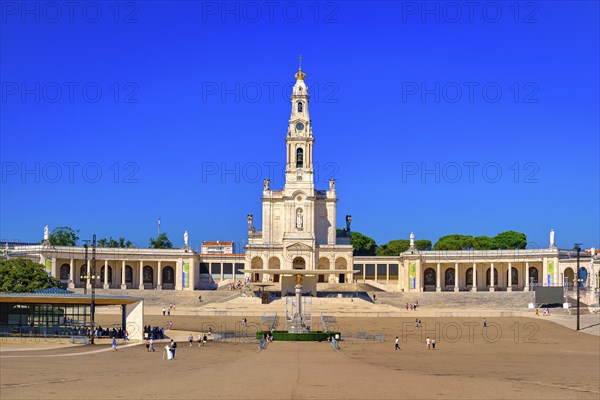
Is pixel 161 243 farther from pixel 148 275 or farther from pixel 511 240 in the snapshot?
pixel 511 240

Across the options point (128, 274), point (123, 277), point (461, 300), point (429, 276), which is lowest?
point (461, 300)

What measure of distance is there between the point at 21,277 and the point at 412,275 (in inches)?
2100

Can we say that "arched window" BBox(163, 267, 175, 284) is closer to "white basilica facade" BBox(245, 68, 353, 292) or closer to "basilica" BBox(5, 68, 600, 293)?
"basilica" BBox(5, 68, 600, 293)

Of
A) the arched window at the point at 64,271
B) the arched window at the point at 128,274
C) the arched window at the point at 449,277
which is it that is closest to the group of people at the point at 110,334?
the arched window at the point at 64,271

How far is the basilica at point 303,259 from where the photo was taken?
108 meters

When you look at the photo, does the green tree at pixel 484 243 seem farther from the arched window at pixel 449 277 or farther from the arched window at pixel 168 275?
the arched window at pixel 168 275

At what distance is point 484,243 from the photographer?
142250 millimetres

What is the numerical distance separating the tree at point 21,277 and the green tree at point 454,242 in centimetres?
7721

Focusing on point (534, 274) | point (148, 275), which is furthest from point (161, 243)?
point (534, 274)

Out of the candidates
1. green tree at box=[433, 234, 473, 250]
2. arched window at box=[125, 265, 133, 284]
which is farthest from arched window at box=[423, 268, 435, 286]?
arched window at box=[125, 265, 133, 284]

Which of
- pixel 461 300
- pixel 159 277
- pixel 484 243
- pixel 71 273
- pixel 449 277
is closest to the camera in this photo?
pixel 461 300

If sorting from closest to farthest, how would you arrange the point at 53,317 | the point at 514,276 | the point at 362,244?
1. the point at 53,317
2. the point at 514,276
3. the point at 362,244

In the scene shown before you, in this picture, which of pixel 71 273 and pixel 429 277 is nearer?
pixel 71 273

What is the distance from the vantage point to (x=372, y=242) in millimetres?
157375
